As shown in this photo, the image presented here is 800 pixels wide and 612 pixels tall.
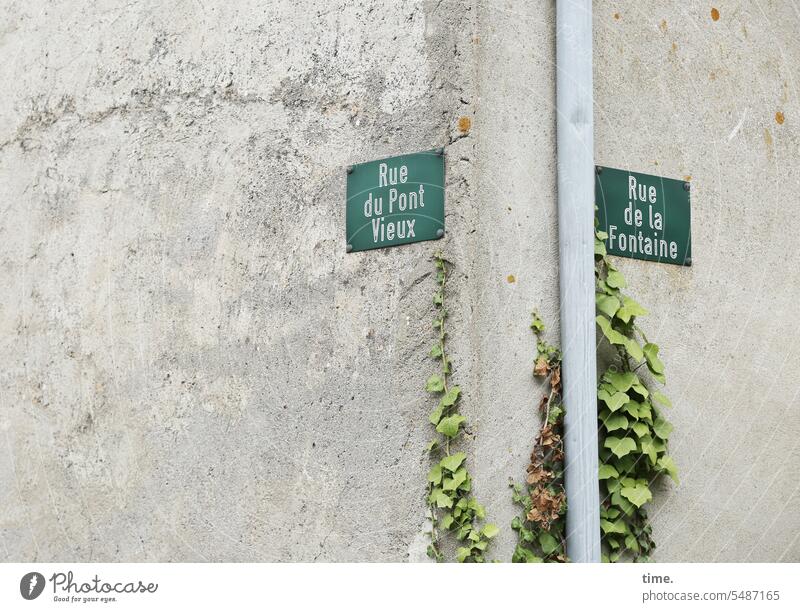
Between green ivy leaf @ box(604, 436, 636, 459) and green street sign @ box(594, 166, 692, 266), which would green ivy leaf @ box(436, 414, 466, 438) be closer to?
green ivy leaf @ box(604, 436, 636, 459)

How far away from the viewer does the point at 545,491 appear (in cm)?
325

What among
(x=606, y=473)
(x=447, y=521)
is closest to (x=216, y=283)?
(x=447, y=521)

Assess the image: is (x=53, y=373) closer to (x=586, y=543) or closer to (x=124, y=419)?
(x=124, y=419)

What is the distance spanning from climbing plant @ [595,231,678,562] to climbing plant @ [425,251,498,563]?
45 centimetres

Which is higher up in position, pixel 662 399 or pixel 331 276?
pixel 331 276

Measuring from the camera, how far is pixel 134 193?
4180 mm

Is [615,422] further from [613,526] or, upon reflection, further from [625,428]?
[613,526]

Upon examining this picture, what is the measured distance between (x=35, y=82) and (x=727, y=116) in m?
2.93

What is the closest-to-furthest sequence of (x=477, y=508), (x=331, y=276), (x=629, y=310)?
1. (x=477, y=508)
2. (x=629, y=310)
3. (x=331, y=276)

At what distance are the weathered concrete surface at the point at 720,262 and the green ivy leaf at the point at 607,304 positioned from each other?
8.9 inches

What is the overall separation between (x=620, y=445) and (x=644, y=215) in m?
0.83

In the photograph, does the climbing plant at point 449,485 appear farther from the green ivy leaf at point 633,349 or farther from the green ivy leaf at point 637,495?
the green ivy leaf at point 633,349

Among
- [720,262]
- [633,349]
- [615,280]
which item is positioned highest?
[720,262]
